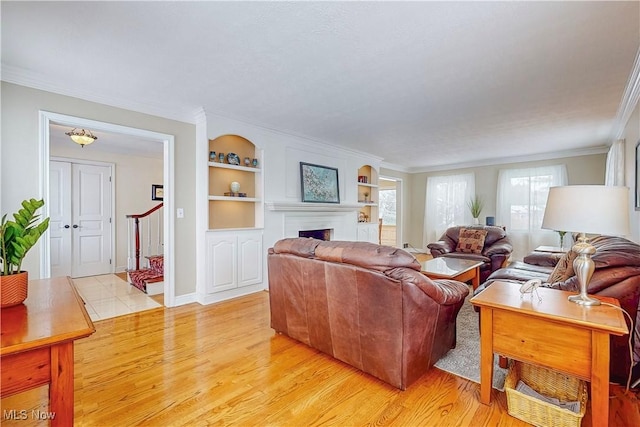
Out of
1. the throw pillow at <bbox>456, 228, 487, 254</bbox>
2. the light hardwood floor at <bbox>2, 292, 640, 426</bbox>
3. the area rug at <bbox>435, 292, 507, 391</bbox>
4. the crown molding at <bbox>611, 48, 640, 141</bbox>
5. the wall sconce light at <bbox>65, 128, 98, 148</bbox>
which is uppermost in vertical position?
the crown molding at <bbox>611, 48, 640, 141</bbox>

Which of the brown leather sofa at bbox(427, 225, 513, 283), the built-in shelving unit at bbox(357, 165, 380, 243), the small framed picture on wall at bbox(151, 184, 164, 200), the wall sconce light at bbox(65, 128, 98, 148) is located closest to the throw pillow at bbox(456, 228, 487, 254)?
the brown leather sofa at bbox(427, 225, 513, 283)

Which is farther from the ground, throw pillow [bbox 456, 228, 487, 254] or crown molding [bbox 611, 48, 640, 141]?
crown molding [bbox 611, 48, 640, 141]

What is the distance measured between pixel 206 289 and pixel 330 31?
3078 mm

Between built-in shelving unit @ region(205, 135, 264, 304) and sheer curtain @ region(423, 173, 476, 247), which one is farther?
sheer curtain @ region(423, 173, 476, 247)

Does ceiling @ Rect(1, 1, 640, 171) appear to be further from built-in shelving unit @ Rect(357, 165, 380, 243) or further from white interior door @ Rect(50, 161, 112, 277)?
white interior door @ Rect(50, 161, 112, 277)

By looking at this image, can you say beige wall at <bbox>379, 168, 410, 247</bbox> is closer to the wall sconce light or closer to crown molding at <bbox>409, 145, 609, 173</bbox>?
crown molding at <bbox>409, 145, 609, 173</bbox>

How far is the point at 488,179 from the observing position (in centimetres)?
703

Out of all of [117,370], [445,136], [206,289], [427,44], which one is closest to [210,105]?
[206,289]

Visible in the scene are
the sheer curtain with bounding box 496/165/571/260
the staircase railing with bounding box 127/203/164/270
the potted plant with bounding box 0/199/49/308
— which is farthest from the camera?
the sheer curtain with bounding box 496/165/571/260

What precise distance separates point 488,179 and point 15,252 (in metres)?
7.80

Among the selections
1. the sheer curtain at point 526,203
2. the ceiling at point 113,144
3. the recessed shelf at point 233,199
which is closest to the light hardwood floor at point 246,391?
the recessed shelf at point 233,199

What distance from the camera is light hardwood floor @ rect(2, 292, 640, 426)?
165cm

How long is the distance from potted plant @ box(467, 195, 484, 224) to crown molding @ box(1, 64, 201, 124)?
6.19 metres

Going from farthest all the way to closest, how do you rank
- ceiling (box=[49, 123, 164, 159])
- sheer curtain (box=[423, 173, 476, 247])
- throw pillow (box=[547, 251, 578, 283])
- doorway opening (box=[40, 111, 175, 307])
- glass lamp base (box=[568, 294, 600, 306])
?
sheer curtain (box=[423, 173, 476, 247])
ceiling (box=[49, 123, 164, 159])
doorway opening (box=[40, 111, 175, 307])
throw pillow (box=[547, 251, 578, 283])
glass lamp base (box=[568, 294, 600, 306])
